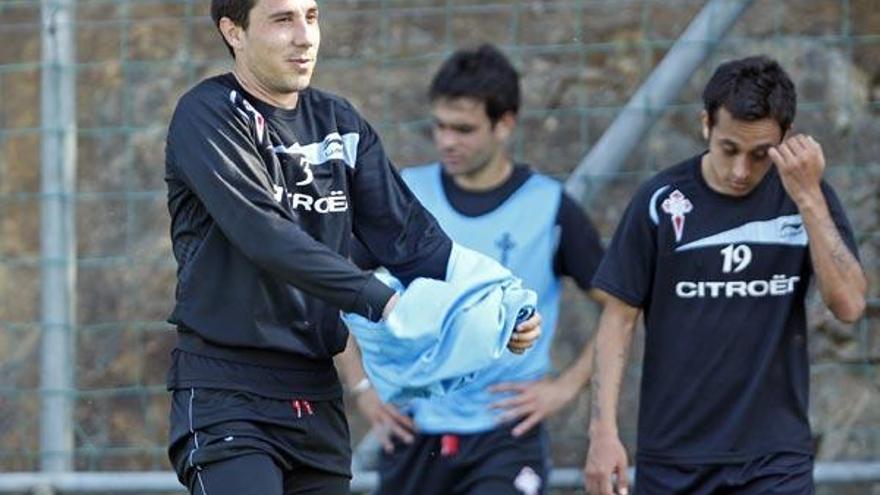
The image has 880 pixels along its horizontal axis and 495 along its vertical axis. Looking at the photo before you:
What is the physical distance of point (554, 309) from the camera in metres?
6.88

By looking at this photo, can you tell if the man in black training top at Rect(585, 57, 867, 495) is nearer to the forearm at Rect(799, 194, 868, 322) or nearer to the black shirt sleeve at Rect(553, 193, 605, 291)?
the forearm at Rect(799, 194, 868, 322)

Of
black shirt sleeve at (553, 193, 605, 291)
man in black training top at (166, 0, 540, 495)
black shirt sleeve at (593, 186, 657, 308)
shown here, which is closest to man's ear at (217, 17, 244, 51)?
man in black training top at (166, 0, 540, 495)

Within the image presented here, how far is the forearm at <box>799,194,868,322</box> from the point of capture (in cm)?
594

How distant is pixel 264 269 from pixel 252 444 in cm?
44

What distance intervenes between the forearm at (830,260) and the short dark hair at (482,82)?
1.34 meters

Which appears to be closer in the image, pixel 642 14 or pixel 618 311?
pixel 618 311

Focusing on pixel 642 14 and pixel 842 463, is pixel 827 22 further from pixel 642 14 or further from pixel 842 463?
pixel 842 463

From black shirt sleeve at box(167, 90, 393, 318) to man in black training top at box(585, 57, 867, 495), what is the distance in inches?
56.6

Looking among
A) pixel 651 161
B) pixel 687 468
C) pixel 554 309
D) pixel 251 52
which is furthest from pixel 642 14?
pixel 251 52

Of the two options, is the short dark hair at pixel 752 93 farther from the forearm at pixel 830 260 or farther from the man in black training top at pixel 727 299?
the forearm at pixel 830 260

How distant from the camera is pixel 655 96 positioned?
24.6ft

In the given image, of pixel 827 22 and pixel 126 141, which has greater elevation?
pixel 827 22

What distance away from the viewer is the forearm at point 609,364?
623cm

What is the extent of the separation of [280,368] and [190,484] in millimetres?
366
